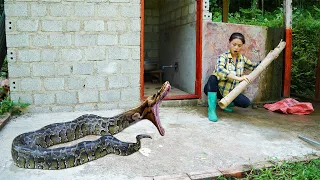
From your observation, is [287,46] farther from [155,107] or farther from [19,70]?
[19,70]

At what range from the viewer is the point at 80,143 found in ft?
10.8

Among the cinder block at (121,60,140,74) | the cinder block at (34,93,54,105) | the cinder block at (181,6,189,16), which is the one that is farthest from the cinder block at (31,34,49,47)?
the cinder block at (181,6,189,16)

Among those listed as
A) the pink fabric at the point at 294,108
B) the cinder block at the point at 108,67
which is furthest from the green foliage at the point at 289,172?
the cinder block at the point at 108,67

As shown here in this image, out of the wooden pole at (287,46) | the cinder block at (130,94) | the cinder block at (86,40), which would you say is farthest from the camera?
the wooden pole at (287,46)

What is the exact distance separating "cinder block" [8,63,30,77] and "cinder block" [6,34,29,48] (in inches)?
13.3

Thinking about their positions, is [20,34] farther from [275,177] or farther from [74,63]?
[275,177]

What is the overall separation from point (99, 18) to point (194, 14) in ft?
6.45

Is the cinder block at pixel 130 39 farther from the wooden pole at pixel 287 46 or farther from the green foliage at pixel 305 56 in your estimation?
the green foliage at pixel 305 56

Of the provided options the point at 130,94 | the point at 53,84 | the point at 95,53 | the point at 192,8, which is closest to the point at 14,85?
the point at 53,84

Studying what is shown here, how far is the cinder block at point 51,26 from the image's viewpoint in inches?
202

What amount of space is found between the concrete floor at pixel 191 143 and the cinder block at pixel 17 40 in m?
1.22

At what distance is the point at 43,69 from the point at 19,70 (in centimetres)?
39

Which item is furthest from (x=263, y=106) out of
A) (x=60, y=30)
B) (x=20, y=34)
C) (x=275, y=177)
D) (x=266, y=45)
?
(x=20, y=34)

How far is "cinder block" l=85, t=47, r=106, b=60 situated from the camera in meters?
5.38
